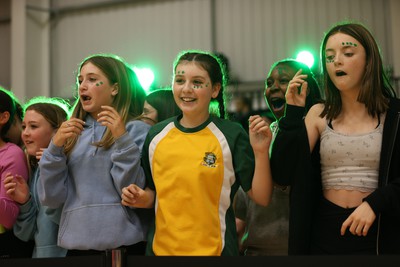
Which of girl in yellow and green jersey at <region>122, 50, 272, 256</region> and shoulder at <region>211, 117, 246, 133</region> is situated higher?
shoulder at <region>211, 117, 246, 133</region>

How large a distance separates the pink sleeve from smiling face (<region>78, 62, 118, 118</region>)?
1.78 feet

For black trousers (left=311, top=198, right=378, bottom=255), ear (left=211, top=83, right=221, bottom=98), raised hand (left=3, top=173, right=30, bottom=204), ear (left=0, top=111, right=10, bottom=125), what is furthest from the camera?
ear (left=0, top=111, right=10, bottom=125)

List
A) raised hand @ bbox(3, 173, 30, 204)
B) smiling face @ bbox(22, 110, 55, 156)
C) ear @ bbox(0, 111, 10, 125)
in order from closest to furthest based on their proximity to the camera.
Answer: raised hand @ bbox(3, 173, 30, 204), smiling face @ bbox(22, 110, 55, 156), ear @ bbox(0, 111, 10, 125)

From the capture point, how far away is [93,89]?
2773 mm

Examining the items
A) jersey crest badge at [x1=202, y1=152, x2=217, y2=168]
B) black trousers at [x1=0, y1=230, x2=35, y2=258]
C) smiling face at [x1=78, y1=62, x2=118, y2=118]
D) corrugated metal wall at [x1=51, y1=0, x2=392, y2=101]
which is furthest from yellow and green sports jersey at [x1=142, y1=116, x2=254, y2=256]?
corrugated metal wall at [x1=51, y1=0, x2=392, y2=101]

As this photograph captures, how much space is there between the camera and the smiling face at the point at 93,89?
2.77m

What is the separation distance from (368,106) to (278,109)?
0.78m

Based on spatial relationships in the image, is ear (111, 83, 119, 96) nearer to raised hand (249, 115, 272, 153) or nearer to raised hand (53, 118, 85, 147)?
raised hand (53, 118, 85, 147)

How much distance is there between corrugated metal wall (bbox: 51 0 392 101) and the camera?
8688mm

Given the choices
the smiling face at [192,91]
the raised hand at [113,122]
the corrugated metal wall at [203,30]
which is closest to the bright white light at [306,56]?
the corrugated metal wall at [203,30]

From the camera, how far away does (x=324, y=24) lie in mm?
8656

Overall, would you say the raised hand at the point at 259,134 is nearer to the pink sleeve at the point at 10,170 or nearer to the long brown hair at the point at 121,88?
the long brown hair at the point at 121,88

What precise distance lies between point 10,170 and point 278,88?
1486 mm

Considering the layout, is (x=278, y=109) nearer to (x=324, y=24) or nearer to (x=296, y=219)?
(x=296, y=219)
